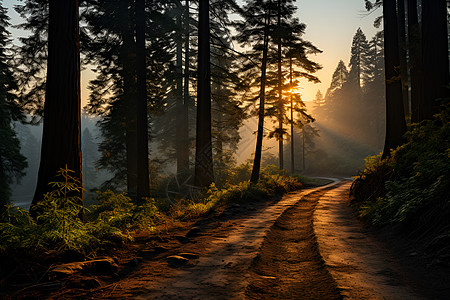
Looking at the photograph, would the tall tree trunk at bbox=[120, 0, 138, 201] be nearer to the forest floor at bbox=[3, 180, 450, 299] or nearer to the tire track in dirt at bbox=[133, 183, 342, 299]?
the forest floor at bbox=[3, 180, 450, 299]

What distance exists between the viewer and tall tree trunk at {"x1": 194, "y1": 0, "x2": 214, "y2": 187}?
460 inches

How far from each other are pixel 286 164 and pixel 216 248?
5264 centimetres

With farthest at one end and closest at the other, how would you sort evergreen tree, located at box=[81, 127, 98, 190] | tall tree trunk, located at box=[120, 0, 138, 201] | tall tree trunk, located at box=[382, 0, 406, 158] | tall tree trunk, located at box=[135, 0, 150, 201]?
evergreen tree, located at box=[81, 127, 98, 190] < tall tree trunk, located at box=[120, 0, 138, 201] < tall tree trunk, located at box=[135, 0, 150, 201] < tall tree trunk, located at box=[382, 0, 406, 158]

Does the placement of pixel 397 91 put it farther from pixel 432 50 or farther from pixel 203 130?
pixel 203 130

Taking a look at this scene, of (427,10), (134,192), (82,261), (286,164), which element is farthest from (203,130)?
(286,164)

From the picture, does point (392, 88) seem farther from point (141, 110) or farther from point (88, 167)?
point (88, 167)

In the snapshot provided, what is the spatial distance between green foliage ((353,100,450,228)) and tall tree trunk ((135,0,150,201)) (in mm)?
8649

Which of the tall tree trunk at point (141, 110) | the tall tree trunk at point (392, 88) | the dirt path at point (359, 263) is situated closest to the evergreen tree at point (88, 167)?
the tall tree trunk at point (141, 110)

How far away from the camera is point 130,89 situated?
13.9 meters

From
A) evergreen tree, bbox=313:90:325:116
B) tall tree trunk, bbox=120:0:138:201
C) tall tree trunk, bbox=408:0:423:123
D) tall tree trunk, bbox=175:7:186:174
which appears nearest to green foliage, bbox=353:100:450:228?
tall tree trunk, bbox=408:0:423:123

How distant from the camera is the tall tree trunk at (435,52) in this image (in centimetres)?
854

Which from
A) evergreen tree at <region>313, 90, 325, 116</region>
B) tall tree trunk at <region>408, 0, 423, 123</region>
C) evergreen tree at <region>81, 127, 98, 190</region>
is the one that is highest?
evergreen tree at <region>313, 90, 325, 116</region>

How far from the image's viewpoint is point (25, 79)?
1335 cm

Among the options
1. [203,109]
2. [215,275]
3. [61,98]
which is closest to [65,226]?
[215,275]
